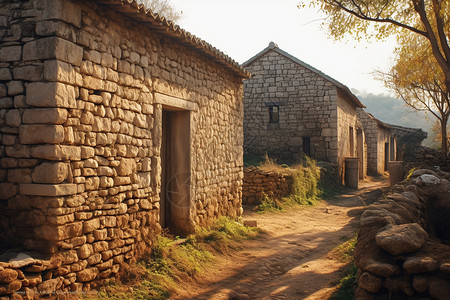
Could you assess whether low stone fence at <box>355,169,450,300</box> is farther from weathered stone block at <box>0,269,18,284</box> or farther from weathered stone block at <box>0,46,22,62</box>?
weathered stone block at <box>0,46,22,62</box>

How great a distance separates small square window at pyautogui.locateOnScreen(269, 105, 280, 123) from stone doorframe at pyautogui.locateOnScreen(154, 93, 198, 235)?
9932 mm

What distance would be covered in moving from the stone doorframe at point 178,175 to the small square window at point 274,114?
9.93 meters

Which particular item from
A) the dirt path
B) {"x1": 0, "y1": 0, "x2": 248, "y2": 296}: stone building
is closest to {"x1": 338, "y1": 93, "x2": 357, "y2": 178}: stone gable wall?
the dirt path

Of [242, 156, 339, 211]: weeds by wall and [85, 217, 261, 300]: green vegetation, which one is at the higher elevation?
[242, 156, 339, 211]: weeds by wall

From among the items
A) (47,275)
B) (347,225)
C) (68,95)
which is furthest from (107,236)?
(347,225)

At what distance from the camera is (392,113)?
86625 mm

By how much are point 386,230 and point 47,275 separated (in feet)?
10.9

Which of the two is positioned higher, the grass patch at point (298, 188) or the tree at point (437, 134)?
the tree at point (437, 134)

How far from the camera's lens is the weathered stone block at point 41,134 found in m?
3.85

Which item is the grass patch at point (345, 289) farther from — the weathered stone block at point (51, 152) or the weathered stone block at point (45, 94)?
the weathered stone block at point (45, 94)

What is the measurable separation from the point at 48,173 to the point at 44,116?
1.93 feet

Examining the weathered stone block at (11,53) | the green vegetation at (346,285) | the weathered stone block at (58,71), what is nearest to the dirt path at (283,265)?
the green vegetation at (346,285)

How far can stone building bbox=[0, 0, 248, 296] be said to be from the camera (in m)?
3.88

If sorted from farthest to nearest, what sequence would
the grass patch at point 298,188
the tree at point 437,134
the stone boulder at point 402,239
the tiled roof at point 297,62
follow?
the tree at point 437,134 → the tiled roof at point 297,62 → the grass patch at point 298,188 → the stone boulder at point 402,239
